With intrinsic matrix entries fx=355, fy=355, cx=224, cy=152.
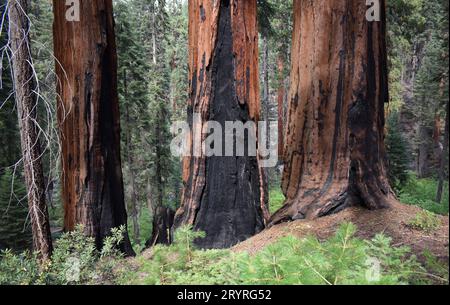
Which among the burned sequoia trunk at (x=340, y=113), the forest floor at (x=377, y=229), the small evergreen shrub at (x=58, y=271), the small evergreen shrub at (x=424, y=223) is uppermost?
the burned sequoia trunk at (x=340, y=113)

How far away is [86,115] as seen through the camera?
19.5 feet

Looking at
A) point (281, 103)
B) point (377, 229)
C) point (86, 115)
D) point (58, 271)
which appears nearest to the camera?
point (377, 229)

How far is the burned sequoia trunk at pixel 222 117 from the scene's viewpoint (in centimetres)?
504

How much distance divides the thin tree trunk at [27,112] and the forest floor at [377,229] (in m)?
2.81

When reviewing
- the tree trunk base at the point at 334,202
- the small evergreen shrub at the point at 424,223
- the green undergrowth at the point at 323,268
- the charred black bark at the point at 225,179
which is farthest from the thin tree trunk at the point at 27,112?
the small evergreen shrub at the point at 424,223

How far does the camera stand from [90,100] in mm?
5965

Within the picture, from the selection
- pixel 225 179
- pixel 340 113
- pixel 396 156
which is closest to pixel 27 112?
pixel 225 179

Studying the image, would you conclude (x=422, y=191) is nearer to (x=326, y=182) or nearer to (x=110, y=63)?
(x=326, y=182)

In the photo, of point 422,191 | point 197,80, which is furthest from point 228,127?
point 422,191

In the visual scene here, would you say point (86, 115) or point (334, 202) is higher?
point (86, 115)

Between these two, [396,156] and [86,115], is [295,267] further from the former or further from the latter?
[396,156]

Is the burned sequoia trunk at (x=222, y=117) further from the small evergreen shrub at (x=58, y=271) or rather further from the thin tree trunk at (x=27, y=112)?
the thin tree trunk at (x=27, y=112)

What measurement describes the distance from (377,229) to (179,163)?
Answer: 2747cm

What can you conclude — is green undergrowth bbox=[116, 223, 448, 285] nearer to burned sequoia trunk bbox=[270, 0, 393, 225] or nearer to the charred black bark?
burned sequoia trunk bbox=[270, 0, 393, 225]
